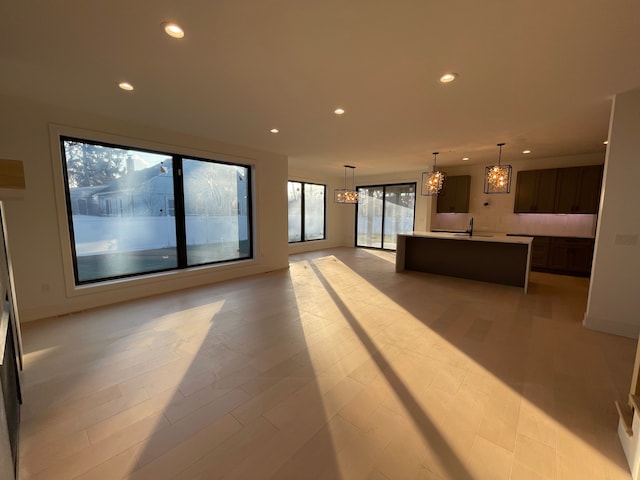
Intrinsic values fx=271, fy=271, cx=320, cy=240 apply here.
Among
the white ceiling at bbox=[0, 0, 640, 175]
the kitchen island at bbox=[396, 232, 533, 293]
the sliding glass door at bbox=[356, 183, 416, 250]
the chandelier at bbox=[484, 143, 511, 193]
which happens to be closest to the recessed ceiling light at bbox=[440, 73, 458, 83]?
the white ceiling at bbox=[0, 0, 640, 175]

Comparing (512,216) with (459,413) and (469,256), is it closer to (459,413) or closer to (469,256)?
(469,256)

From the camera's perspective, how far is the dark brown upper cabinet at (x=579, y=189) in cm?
577

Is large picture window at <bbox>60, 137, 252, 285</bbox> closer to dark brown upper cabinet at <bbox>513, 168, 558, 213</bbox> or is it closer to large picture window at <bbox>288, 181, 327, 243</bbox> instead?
large picture window at <bbox>288, 181, 327, 243</bbox>

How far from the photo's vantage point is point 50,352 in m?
2.71

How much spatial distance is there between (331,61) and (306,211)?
22.4 feet

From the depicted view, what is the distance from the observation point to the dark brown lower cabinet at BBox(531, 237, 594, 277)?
5809 mm

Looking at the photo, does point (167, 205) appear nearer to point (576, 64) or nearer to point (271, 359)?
point (271, 359)

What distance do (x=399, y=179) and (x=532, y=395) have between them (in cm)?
755

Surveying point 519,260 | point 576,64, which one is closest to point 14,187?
point 576,64

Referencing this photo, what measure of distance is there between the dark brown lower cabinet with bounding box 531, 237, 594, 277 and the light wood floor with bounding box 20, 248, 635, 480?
285 centimetres

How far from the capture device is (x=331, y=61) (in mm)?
2406

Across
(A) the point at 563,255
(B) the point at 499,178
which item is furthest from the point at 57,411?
(A) the point at 563,255

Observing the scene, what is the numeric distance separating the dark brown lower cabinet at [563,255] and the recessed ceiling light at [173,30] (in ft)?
24.1

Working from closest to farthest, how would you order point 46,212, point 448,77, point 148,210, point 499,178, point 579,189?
point 448,77 → point 46,212 → point 148,210 → point 499,178 → point 579,189
